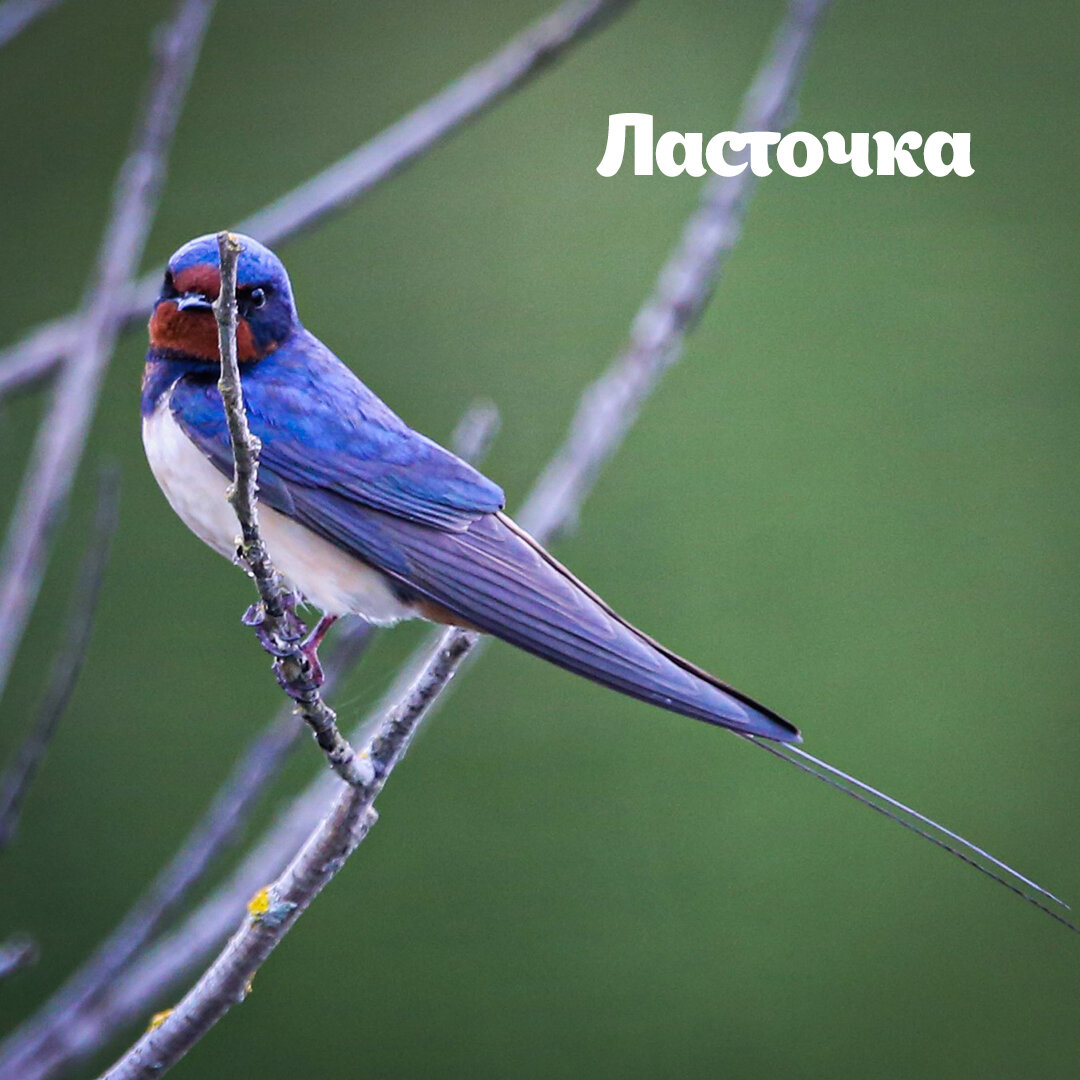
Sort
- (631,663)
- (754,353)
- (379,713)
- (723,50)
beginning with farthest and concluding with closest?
(723,50) < (754,353) < (379,713) < (631,663)

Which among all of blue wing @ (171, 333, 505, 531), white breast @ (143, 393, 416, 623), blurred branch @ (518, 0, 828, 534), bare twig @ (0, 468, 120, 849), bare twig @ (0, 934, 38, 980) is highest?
blurred branch @ (518, 0, 828, 534)

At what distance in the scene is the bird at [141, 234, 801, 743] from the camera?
1.16 meters

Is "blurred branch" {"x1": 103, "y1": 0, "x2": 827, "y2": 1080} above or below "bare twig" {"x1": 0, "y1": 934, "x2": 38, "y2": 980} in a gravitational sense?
above

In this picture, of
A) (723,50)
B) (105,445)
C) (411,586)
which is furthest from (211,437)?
(723,50)

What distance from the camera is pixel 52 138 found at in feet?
10.9

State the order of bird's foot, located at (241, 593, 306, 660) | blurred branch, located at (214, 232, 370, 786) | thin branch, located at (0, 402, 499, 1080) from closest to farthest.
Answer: blurred branch, located at (214, 232, 370, 786), bird's foot, located at (241, 593, 306, 660), thin branch, located at (0, 402, 499, 1080)

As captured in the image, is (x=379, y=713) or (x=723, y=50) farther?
(x=723, y=50)

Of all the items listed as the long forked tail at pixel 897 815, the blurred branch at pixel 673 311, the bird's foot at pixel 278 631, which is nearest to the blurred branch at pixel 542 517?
the blurred branch at pixel 673 311

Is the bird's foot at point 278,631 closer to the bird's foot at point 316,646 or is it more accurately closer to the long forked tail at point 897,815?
the bird's foot at point 316,646

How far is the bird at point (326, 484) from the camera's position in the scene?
1158 millimetres

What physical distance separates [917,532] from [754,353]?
55 centimetres

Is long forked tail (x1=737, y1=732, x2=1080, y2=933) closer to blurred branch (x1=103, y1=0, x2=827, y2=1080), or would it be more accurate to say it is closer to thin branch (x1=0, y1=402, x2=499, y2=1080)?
blurred branch (x1=103, y1=0, x2=827, y2=1080)

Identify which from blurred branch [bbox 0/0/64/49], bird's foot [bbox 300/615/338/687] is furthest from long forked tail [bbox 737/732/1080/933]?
blurred branch [bbox 0/0/64/49]

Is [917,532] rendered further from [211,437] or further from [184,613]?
[211,437]
